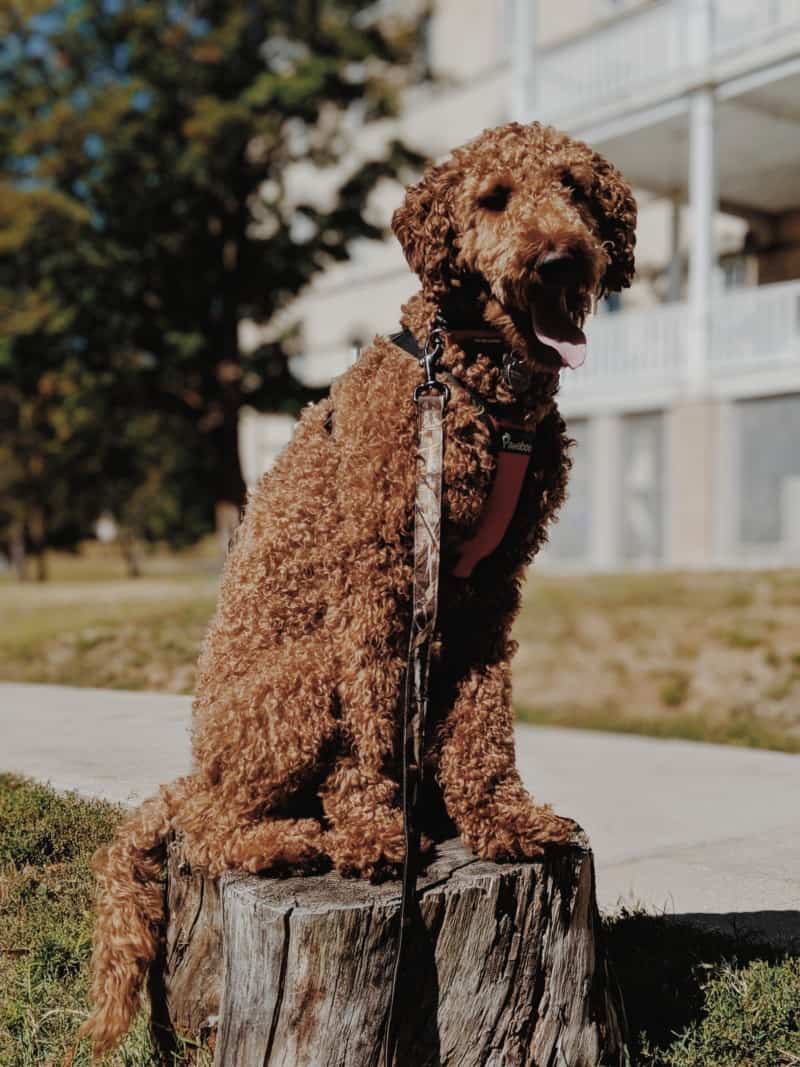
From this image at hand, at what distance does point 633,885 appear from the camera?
4078 mm

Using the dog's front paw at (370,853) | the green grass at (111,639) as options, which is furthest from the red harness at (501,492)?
the green grass at (111,639)

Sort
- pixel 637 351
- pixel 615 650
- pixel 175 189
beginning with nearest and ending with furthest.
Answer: pixel 615 650 → pixel 637 351 → pixel 175 189

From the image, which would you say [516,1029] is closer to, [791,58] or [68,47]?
[791,58]

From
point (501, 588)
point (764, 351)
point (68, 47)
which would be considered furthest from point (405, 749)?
point (68, 47)

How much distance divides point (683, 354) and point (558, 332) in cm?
1230

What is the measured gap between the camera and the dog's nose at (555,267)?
2262 millimetres

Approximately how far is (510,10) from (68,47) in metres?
7.73

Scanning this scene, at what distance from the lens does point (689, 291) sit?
1431cm

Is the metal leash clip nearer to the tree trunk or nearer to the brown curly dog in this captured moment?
the brown curly dog

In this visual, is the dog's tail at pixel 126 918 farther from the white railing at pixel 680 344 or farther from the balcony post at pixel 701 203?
the balcony post at pixel 701 203

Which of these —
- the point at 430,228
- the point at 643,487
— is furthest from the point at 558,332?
the point at 643,487

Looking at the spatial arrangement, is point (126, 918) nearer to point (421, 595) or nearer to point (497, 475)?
point (421, 595)

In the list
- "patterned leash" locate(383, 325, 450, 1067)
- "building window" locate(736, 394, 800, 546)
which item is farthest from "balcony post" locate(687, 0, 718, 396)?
"patterned leash" locate(383, 325, 450, 1067)

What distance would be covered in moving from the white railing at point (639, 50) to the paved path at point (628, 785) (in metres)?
10.2
